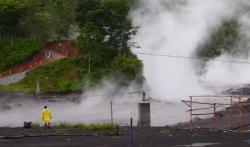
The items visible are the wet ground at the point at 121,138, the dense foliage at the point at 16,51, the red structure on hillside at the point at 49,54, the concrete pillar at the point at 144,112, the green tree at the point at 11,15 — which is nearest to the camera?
the wet ground at the point at 121,138

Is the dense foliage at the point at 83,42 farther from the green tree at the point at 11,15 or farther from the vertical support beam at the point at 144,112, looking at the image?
the vertical support beam at the point at 144,112

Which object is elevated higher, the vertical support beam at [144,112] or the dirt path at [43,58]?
the dirt path at [43,58]

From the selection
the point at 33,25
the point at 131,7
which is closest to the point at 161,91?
the point at 131,7

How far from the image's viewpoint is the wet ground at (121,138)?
24609 millimetres

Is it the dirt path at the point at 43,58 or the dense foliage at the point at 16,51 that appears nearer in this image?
the dirt path at the point at 43,58

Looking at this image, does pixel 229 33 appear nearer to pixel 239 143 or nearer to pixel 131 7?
pixel 131 7

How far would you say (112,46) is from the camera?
55.1 meters

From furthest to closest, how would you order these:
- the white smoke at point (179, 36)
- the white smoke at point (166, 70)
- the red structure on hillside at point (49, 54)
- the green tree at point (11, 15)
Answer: the green tree at point (11, 15)
the red structure on hillside at point (49, 54)
the white smoke at point (179, 36)
the white smoke at point (166, 70)

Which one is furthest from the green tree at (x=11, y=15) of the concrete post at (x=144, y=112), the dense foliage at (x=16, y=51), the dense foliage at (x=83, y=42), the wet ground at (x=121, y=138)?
the wet ground at (x=121, y=138)

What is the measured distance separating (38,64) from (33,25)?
6857 millimetres

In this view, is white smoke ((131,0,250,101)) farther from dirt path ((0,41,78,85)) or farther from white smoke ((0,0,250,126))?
dirt path ((0,41,78,85))

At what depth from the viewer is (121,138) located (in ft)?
87.1

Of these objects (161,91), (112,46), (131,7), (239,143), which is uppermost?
(131,7)

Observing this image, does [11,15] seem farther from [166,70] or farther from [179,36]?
[166,70]
